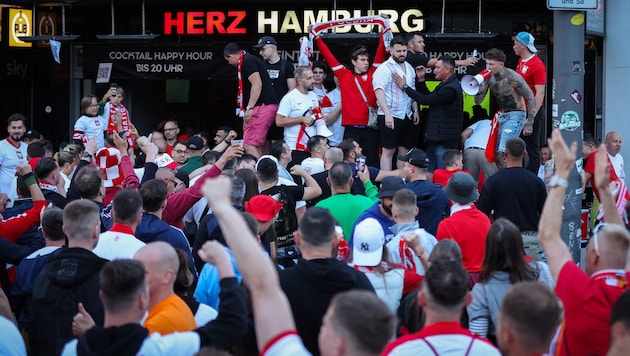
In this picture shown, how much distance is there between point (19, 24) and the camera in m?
17.8

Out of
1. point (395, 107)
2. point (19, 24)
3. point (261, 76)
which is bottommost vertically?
point (395, 107)

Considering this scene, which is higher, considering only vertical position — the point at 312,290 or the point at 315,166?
the point at 315,166

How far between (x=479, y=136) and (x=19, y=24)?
373 inches

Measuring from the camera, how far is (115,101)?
14656mm

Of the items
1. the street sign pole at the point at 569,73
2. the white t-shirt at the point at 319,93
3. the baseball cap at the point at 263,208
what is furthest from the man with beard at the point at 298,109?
the street sign pole at the point at 569,73

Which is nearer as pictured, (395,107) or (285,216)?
(285,216)

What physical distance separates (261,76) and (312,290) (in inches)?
308

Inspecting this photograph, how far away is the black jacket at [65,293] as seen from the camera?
5570mm

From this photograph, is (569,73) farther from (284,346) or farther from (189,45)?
(189,45)

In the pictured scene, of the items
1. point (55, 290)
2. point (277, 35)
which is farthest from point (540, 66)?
point (55, 290)

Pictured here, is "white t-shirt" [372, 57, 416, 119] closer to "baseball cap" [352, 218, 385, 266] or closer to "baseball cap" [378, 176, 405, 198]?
"baseball cap" [378, 176, 405, 198]

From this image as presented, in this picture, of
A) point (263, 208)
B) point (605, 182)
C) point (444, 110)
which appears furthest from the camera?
point (444, 110)

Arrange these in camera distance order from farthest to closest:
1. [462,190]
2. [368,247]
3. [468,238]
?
[462,190], [468,238], [368,247]

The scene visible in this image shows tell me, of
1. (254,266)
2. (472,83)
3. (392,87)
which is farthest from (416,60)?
(254,266)
